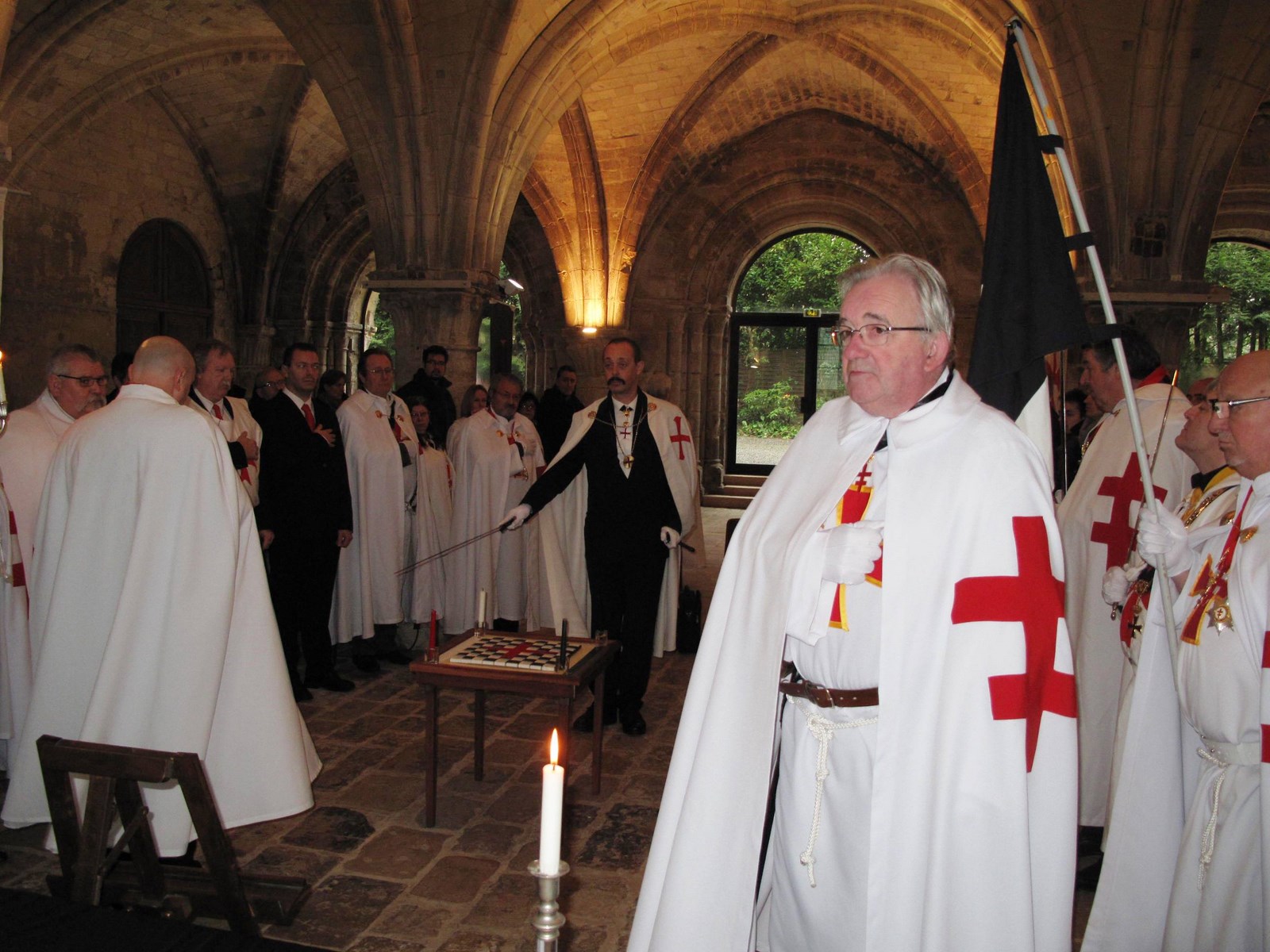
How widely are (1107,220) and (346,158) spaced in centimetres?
1137

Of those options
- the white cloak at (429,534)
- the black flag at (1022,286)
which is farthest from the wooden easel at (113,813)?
the white cloak at (429,534)

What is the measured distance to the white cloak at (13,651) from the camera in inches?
158

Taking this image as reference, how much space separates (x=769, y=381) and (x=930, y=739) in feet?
50.8

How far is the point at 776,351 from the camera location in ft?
56.4

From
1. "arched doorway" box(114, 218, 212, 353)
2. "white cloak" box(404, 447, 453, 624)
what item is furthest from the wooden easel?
"arched doorway" box(114, 218, 212, 353)

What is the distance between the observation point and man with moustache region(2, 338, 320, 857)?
3307mm

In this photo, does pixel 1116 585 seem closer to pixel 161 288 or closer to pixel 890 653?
pixel 890 653

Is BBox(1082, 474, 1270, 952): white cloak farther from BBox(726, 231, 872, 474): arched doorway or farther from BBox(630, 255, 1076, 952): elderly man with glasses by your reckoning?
BBox(726, 231, 872, 474): arched doorway

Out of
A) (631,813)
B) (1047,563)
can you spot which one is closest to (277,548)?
(631,813)

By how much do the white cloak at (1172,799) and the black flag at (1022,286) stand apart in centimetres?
60

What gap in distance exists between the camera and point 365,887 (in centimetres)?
338

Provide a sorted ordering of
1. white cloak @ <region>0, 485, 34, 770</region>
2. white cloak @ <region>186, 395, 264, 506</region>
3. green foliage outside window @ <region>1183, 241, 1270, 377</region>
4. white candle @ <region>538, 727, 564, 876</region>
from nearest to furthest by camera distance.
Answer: white candle @ <region>538, 727, 564, 876</region> < white cloak @ <region>0, 485, 34, 770</region> < white cloak @ <region>186, 395, 264, 506</region> < green foliage outside window @ <region>1183, 241, 1270, 377</region>

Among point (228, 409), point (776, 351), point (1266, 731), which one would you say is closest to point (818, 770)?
point (1266, 731)

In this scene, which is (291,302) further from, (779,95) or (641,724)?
(641,724)
